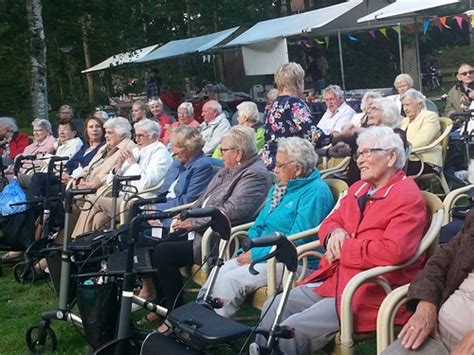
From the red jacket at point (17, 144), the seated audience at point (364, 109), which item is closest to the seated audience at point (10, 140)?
the red jacket at point (17, 144)

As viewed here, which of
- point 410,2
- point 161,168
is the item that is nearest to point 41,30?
point 410,2

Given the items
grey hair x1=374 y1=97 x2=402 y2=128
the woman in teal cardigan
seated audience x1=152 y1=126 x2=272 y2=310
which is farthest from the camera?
grey hair x1=374 y1=97 x2=402 y2=128

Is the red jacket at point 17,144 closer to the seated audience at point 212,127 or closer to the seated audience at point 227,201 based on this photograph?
the seated audience at point 212,127

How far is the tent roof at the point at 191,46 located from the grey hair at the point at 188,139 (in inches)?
480

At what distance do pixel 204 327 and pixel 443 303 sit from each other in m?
0.91

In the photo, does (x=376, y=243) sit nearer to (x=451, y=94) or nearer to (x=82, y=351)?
(x=82, y=351)

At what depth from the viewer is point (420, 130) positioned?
247 inches

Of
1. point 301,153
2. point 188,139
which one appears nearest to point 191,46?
point 188,139

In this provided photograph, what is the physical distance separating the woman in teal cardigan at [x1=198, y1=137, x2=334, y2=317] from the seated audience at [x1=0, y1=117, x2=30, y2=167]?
615 cm

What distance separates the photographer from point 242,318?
4.12 metres

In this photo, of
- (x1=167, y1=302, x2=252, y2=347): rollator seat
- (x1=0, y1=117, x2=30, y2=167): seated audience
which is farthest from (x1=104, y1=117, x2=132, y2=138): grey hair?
(x1=167, y1=302, x2=252, y2=347): rollator seat

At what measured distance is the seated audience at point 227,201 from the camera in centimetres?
434

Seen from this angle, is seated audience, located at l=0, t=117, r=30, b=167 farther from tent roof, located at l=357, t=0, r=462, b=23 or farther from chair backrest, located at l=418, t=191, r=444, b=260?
chair backrest, located at l=418, t=191, r=444, b=260

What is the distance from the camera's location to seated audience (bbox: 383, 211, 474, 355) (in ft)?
8.45
